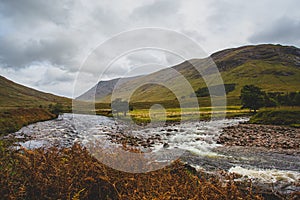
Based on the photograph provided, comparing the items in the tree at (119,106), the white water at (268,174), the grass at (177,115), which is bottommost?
the white water at (268,174)

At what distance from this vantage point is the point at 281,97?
208 ft

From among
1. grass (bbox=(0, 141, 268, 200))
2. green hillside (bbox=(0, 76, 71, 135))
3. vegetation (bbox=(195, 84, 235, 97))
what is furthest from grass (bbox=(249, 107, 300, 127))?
vegetation (bbox=(195, 84, 235, 97))

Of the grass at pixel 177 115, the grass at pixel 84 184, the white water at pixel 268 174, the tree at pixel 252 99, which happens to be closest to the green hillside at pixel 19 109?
the grass at pixel 177 115

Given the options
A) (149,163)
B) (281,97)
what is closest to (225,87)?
(281,97)

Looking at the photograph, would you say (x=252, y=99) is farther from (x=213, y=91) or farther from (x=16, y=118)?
(x=213, y=91)

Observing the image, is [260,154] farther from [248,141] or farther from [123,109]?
[123,109]

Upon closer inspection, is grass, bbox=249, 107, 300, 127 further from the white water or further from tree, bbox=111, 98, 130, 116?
tree, bbox=111, 98, 130, 116

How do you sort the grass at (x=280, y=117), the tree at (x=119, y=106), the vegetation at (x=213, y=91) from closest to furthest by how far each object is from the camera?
the grass at (x=280, y=117)
the tree at (x=119, y=106)
the vegetation at (x=213, y=91)

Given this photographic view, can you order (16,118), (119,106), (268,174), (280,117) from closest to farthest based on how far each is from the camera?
1. (268,174)
2. (16,118)
3. (280,117)
4. (119,106)

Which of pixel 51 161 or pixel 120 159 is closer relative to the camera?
pixel 51 161

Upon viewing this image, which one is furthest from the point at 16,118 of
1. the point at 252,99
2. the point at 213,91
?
the point at 213,91

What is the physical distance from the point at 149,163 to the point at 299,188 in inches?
326

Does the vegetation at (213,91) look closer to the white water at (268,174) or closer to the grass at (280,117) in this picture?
the grass at (280,117)

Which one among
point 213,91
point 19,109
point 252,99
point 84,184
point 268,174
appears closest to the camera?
point 84,184
